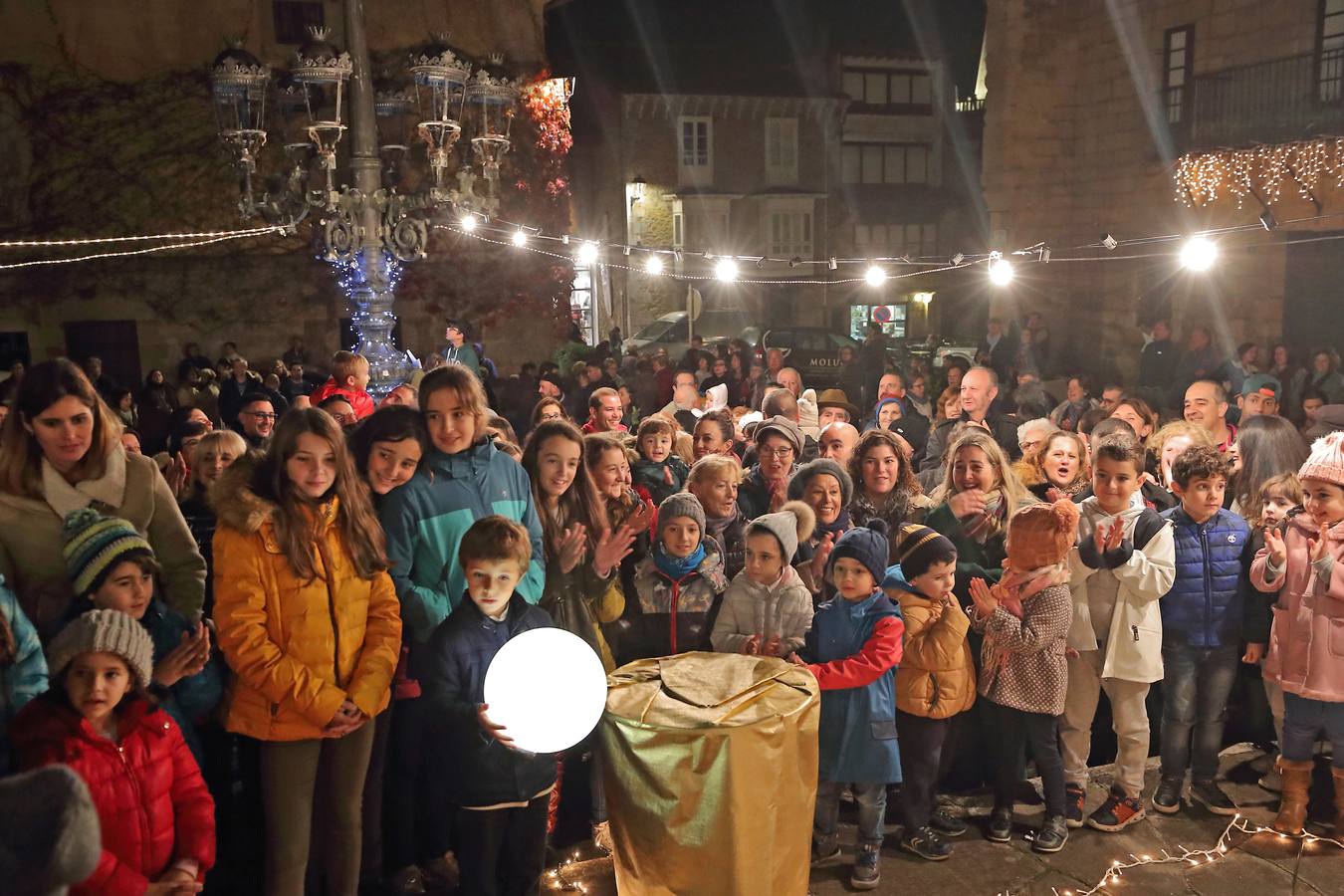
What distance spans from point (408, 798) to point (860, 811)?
175cm

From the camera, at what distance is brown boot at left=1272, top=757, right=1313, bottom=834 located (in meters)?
4.46

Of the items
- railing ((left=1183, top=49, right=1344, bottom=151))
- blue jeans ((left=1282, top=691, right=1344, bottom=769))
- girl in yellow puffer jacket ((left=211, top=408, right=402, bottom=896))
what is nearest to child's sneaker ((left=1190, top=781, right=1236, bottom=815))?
blue jeans ((left=1282, top=691, right=1344, bottom=769))

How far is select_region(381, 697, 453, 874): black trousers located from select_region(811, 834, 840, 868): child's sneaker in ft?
4.77

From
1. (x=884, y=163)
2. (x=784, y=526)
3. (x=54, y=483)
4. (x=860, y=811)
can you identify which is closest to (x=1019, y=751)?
(x=860, y=811)

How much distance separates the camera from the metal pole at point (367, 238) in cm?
709

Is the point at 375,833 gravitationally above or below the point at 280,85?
below

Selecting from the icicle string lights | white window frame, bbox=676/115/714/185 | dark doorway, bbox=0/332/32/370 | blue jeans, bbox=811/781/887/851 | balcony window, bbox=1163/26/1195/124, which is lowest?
blue jeans, bbox=811/781/887/851

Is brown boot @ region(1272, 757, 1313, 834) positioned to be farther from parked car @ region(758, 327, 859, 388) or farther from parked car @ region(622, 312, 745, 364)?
parked car @ region(622, 312, 745, 364)

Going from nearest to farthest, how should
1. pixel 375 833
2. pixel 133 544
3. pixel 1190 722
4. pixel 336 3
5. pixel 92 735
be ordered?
pixel 92 735 < pixel 133 544 < pixel 375 833 < pixel 1190 722 < pixel 336 3

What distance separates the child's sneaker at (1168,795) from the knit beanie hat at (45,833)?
4407mm

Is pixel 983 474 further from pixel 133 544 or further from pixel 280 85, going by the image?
pixel 280 85

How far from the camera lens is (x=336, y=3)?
16.9 meters

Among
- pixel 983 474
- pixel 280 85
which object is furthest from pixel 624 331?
pixel 983 474

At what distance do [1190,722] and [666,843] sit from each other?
269 cm
